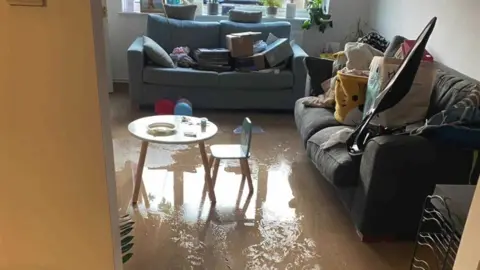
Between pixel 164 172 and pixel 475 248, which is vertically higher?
pixel 475 248

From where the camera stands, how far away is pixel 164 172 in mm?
3203

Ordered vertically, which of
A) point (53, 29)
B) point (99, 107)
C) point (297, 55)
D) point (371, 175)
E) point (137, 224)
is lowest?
point (137, 224)

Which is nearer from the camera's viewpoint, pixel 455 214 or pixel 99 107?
pixel 99 107

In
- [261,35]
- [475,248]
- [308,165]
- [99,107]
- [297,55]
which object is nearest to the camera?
[475,248]

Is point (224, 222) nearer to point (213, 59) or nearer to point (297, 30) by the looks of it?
point (213, 59)

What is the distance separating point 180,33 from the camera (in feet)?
15.2

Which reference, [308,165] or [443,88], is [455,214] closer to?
[443,88]

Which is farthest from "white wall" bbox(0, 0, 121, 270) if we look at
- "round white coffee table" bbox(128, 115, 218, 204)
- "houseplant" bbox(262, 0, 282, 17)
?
"houseplant" bbox(262, 0, 282, 17)

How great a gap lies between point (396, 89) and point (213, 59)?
2297mm

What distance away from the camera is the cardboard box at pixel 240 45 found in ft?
14.2

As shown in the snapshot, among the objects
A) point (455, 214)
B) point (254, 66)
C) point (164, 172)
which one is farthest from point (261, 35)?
point (455, 214)

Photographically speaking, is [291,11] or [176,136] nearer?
[176,136]

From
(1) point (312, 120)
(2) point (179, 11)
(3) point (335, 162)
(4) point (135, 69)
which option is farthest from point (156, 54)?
(3) point (335, 162)

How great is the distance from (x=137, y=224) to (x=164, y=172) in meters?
0.68
